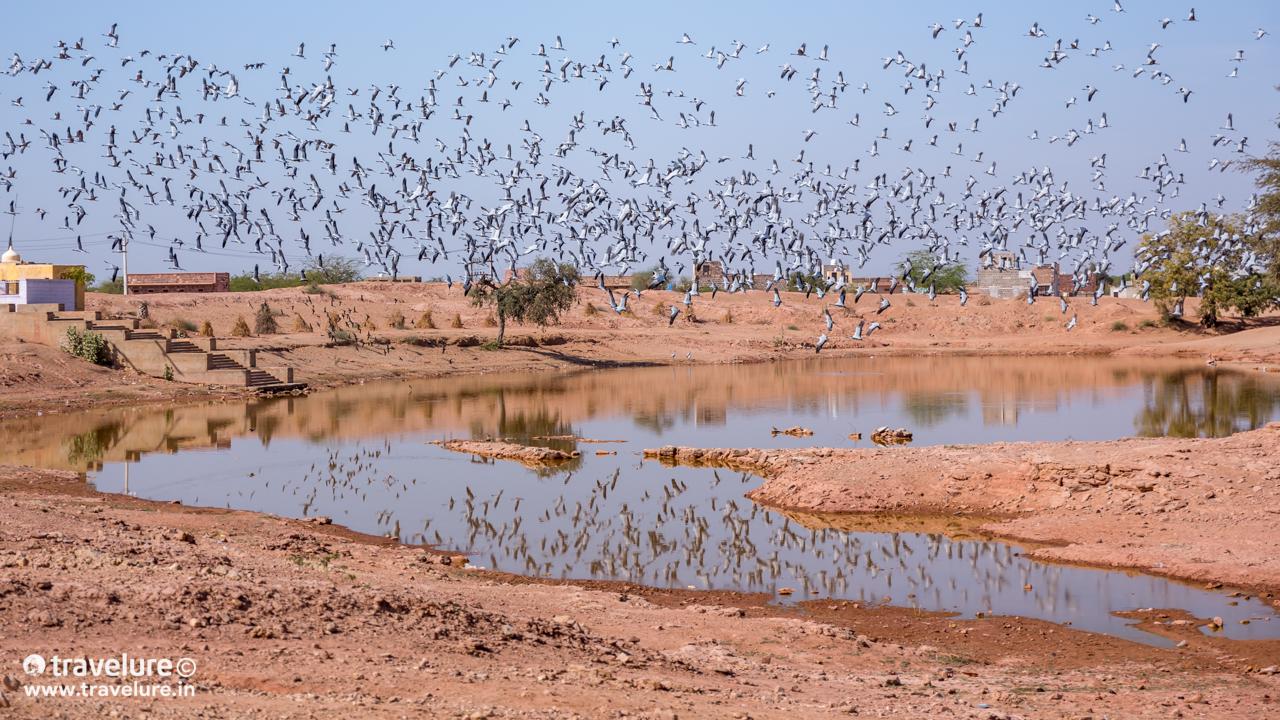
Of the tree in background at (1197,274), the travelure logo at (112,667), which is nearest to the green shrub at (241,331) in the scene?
the travelure logo at (112,667)

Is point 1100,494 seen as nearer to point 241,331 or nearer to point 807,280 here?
point 241,331

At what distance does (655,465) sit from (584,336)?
41.7 meters

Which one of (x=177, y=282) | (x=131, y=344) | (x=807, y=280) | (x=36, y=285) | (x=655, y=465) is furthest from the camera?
(x=177, y=282)

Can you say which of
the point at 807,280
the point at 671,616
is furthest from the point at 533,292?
the point at 671,616

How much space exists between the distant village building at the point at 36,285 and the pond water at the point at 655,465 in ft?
38.4

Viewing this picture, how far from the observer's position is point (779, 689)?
341 inches

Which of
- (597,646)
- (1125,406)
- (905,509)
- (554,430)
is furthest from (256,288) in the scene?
(597,646)

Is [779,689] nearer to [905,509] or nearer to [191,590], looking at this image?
[191,590]

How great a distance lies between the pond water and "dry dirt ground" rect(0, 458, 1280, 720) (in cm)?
140

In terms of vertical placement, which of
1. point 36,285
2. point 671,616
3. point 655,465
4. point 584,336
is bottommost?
point 655,465

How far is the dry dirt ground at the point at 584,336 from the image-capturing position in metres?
40.4

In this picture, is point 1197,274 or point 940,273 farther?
point 940,273

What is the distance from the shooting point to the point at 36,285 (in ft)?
144

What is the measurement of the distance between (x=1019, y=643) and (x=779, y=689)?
399cm
